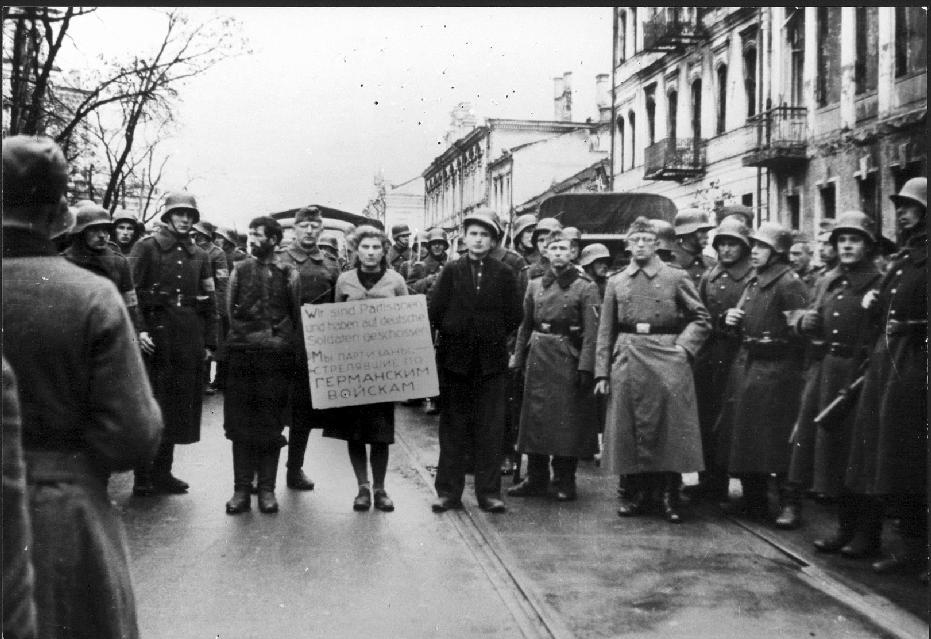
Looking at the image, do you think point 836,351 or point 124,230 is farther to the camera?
point 124,230

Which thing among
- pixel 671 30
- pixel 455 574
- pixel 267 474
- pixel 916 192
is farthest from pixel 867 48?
pixel 671 30

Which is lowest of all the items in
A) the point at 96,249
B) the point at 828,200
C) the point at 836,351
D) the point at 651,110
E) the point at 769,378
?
the point at 769,378

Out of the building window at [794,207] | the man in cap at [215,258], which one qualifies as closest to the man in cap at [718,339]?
the man in cap at [215,258]

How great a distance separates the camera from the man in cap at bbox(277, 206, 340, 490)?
8359mm

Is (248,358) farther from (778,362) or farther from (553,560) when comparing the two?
(778,362)

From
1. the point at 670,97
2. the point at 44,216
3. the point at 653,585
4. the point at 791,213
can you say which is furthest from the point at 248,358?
the point at 670,97

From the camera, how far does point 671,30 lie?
20.1 metres

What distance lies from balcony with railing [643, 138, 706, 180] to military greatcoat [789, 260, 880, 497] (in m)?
10.8

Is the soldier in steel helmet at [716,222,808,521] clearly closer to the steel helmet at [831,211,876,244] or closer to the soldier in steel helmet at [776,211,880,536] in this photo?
the soldier in steel helmet at [776,211,880,536]

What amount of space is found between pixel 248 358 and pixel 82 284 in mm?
4555

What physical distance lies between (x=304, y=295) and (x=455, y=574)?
367cm

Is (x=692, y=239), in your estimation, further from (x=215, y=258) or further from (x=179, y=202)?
(x=215, y=258)

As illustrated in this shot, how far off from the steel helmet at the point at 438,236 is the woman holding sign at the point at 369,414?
5799mm

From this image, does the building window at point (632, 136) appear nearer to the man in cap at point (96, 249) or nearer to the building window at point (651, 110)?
the building window at point (651, 110)
